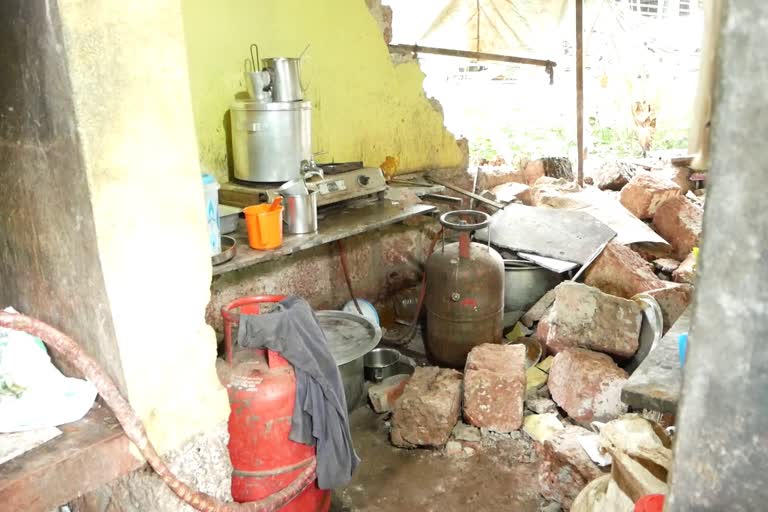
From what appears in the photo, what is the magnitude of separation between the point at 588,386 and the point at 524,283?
1.37 metres

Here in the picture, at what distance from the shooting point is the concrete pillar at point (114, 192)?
1639 millimetres

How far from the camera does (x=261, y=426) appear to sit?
2633mm

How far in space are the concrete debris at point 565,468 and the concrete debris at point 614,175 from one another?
4.05 metres

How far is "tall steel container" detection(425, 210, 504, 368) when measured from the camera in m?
4.35

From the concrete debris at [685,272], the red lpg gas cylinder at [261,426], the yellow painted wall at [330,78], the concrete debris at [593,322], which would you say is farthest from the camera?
the concrete debris at [685,272]

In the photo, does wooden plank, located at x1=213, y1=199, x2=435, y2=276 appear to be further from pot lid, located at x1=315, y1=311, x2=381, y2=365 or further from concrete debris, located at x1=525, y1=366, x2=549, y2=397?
concrete debris, located at x1=525, y1=366, x2=549, y2=397

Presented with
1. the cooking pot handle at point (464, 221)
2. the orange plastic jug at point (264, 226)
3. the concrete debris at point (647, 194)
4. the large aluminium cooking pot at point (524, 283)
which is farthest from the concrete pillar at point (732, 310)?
the concrete debris at point (647, 194)

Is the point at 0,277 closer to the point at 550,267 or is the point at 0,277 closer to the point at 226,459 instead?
the point at 226,459

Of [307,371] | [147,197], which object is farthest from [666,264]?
[147,197]

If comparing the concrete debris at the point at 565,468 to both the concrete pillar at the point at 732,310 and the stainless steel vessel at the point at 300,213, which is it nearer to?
the stainless steel vessel at the point at 300,213

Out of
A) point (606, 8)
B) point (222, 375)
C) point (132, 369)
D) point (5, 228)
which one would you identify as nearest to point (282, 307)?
point (222, 375)

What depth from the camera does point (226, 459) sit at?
2275mm

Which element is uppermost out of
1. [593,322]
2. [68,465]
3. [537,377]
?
[68,465]

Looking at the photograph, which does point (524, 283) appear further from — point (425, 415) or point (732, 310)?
point (732, 310)
